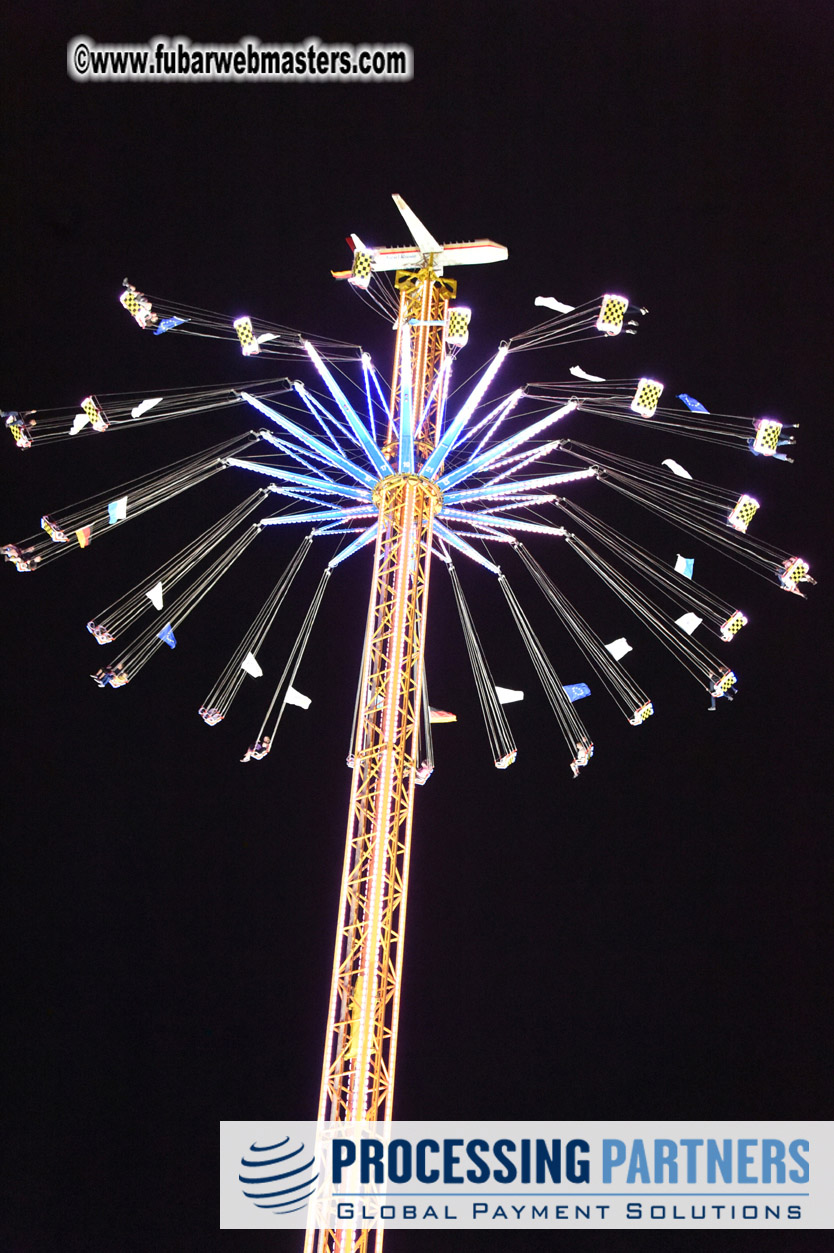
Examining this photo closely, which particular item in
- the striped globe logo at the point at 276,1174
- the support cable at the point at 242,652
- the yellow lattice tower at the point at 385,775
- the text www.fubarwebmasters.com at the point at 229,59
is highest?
the text www.fubarwebmasters.com at the point at 229,59

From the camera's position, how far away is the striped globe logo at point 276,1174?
14.9 m

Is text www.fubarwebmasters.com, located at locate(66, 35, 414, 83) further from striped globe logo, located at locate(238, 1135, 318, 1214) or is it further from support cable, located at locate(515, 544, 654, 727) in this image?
striped globe logo, located at locate(238, 1135, 318, 1214)

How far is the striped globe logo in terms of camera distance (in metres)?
14.9

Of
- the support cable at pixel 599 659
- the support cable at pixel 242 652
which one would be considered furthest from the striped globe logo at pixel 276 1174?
the support cable at pixel 599 659

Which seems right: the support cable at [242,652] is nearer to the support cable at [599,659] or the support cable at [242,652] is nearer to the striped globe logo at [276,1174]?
the support cable at [599,659]

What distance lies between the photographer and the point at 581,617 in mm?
24031

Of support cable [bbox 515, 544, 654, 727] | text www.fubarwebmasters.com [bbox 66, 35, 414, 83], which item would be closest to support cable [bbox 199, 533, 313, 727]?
support cable [bbox 515, 544, 654, 727]

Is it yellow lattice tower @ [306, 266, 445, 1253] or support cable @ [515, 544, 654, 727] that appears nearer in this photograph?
yellow lattice tower @ [306, 266, 445, 1253]

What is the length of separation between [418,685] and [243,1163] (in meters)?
6.63

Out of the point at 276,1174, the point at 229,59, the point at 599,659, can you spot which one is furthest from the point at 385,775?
the point at 229,59

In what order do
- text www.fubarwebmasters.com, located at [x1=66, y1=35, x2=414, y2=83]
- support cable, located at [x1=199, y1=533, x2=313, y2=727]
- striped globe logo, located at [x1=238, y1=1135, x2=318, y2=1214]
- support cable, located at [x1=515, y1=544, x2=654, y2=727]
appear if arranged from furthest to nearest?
support cable, located at [x1=199, y1=533, x2=313, y2=727] < support cable, located at [x1=515, y1=544, x2=654, y2=727] < text www.fubarwebmasters.com, located at [x1=66, y1=35, x2=414, y2=83] < striped globe logo, located at [x1=238, y1=1135, x2=318, y2=1214]

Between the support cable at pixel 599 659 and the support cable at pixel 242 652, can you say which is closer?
the support cable at pixel 599 659

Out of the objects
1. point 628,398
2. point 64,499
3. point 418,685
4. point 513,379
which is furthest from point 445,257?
Answer: point 64,499

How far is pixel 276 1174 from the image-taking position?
50.3 ft
